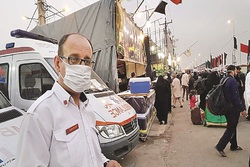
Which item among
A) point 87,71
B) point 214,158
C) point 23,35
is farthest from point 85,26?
point 87,71

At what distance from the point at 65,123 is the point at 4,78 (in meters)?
4.25

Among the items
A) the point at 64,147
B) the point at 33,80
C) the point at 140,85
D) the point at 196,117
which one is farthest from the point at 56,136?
the point at 196,117

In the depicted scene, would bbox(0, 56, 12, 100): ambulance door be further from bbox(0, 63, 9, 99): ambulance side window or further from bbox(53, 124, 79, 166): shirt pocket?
bbox(53, 124, 79, 166): shirt pocket

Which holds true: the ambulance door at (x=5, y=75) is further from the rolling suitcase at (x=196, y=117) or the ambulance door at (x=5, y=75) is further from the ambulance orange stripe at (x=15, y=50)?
the rolling suitcase at (x=196, y=117)

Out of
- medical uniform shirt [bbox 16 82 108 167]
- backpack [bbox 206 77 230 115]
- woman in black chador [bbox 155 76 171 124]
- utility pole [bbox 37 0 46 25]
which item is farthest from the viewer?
utility pole [bbox 37 0 46 25]

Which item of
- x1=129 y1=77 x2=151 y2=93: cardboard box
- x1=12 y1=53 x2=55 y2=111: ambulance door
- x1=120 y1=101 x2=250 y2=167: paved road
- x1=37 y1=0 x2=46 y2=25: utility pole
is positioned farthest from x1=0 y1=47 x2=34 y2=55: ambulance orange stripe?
x1=37 y1=0 x2=46 y2=25: utility pole

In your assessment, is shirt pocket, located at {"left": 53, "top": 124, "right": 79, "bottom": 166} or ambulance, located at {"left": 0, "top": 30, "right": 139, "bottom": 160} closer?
shirt pocket, located at {"left": 53, "top": 124, "right": 79, "bottom": 166}

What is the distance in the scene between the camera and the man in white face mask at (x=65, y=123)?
1.22 m

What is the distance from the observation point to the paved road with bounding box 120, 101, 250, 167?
4695 millimetres

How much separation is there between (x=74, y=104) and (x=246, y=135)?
648cm

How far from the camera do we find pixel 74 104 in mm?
1455

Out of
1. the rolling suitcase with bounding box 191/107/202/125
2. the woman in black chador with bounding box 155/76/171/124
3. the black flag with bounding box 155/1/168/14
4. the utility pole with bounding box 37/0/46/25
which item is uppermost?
the utility pole with bounding box 37/0/46/25

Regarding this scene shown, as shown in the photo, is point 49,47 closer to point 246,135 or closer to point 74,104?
point 74,104

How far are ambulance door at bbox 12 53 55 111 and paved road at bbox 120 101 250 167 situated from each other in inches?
96.0
